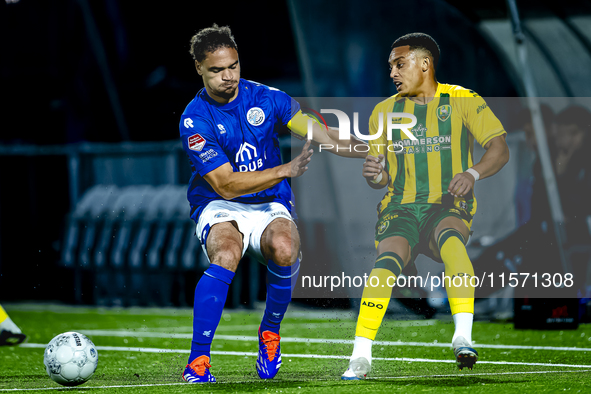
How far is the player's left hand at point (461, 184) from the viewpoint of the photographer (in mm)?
4939

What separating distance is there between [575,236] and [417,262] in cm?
329

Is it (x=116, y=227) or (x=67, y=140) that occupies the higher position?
(x=67, y=140)

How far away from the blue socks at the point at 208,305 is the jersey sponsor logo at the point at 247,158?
67cm

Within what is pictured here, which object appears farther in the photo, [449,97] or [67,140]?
[67,140]

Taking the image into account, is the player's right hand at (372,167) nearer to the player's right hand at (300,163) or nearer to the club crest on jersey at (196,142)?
the player's right hand at (300,163)

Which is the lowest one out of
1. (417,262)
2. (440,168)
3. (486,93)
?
(417,262)

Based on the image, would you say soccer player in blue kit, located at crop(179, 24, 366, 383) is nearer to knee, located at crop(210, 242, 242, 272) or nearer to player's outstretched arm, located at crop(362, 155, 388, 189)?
knee, located at crop(210, 242, 242, 272)

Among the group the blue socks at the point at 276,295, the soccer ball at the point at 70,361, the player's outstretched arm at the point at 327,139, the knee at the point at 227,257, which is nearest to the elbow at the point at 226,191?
the knee at the point at 227,257

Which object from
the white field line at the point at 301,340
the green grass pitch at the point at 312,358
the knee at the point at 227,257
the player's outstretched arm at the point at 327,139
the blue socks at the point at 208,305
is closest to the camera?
the green grass pitch at the point at 312,358

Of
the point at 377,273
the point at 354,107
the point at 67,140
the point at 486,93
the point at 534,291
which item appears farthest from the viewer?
the point at 67,140

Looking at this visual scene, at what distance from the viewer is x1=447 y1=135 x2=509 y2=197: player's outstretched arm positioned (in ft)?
16.2

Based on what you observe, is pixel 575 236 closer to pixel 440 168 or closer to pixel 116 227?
pixel 440 168

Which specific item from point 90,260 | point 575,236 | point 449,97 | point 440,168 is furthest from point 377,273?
point 90,260

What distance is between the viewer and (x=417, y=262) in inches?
201
